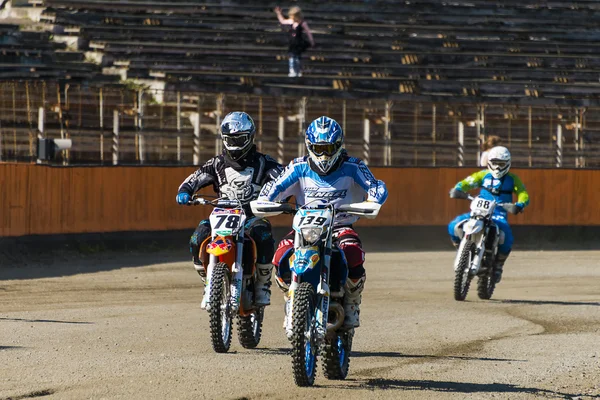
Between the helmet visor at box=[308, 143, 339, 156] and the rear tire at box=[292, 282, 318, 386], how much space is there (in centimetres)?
121

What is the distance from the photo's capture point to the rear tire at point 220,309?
9922 millimetres

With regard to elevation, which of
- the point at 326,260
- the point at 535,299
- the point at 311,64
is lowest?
the point at 535,299

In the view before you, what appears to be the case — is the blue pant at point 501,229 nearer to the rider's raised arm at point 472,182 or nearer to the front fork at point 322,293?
the rider's raised arm at point 472,182

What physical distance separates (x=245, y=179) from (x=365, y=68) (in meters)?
21.1

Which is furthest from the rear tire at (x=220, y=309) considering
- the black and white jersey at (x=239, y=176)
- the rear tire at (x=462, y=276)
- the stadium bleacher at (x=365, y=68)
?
the stadium bleacher at (x=365, y=68)

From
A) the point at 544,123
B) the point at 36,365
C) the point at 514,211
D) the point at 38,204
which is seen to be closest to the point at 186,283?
the point at 38,204

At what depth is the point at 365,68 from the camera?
31578mm

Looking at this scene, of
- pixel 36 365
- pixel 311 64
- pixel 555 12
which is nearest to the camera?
pixel 36 365

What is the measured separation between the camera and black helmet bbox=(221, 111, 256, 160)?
35.4 ft

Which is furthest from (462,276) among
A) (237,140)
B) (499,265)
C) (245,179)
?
(237,140)

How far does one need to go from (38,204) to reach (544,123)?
10.7 metres

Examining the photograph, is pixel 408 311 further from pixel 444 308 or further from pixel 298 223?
pixel 298 223

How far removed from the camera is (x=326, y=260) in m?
8.54

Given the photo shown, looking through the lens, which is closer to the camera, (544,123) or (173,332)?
(173,332)
